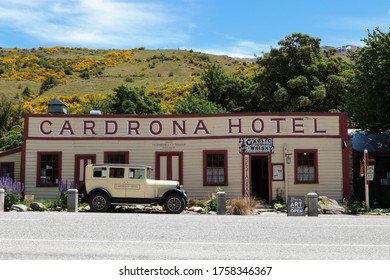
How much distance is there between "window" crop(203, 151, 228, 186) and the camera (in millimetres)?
23766

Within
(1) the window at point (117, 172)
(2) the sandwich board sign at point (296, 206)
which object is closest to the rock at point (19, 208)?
(1) the window at point (117, 172)

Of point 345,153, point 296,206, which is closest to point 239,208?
point 296,206

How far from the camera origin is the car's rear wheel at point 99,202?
18.9 meters

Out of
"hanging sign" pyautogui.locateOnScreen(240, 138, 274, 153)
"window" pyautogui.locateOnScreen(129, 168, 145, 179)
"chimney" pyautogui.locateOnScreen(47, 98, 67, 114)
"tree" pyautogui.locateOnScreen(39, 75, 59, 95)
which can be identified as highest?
"tree" pyautogui.locateOnScreen(39, 75, 59, 95)

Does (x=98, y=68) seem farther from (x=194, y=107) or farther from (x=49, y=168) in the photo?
(x=49, y=168)

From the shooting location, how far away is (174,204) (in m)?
19.1

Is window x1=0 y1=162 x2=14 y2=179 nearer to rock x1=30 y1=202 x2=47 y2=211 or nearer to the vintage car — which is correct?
rock x1=30 y1=202 x2=47 y2=211

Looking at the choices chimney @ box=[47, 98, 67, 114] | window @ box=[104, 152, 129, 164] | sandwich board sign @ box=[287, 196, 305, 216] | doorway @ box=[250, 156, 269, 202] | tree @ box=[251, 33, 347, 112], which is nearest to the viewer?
sandwich board sign @ box=[287, 196, 305, 216]

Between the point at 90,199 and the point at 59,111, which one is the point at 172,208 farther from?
the point at 59,111

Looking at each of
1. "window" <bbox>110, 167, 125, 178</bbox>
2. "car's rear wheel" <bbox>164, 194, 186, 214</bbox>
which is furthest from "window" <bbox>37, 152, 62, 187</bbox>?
"car's rear wheel" <bbox>164, 194, 186, 214</bbox>

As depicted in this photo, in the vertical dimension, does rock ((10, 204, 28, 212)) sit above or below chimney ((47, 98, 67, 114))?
below

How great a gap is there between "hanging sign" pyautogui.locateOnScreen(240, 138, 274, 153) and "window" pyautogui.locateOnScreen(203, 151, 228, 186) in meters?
0.96

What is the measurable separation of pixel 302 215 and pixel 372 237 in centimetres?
731
